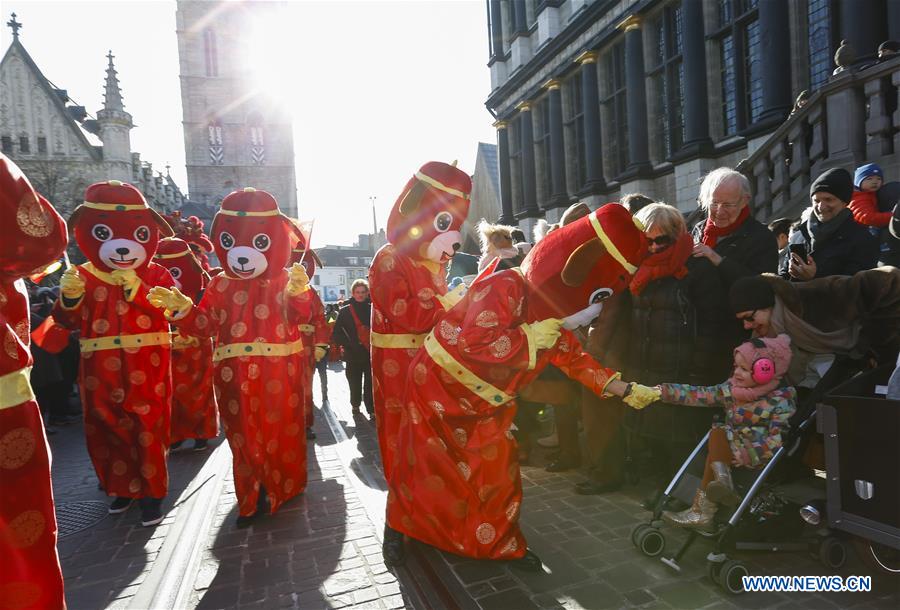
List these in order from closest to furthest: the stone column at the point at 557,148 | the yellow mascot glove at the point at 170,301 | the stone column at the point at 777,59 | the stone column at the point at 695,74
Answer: the yellow mascot glove at the point at 170,301
the stone column at the point at 777,59
the stone column at the point at 695,74
the stone column at the point at 557,148

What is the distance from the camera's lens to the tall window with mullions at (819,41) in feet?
31.3

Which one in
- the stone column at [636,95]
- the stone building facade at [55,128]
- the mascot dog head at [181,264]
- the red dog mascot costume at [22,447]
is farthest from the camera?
the stone building facade at [55,128]

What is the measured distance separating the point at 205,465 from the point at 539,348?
15.1 ft

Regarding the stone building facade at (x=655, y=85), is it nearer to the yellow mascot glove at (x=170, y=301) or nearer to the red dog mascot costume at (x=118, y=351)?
the yellow mascot glove at (x=170, y=301)

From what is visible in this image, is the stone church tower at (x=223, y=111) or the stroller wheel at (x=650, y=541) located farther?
the stone church tower at (x=223, y=111)

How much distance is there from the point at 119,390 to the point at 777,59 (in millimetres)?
10826

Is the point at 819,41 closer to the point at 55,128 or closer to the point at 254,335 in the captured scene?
the point at 254,335

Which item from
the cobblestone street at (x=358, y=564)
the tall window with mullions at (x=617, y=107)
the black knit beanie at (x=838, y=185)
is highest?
the tall window with mullions at (x=617, y=107)

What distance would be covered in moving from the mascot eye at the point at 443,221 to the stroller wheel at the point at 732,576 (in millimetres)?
2563

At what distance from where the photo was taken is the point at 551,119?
18.4 meters

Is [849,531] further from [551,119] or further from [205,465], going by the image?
[551,119]

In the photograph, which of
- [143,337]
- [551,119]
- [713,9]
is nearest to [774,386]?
[143,337]

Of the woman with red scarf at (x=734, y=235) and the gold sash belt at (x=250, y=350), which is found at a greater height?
the woman with red scarf at (x=734, y=235)

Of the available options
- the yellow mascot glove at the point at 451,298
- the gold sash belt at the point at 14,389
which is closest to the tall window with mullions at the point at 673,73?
the yellow mascot glove at the point at 451,298
